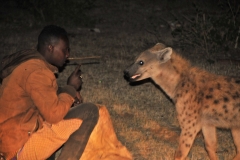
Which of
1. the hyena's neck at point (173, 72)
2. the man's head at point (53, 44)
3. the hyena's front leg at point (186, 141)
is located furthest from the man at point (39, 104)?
the hyena's neck at point (173, 72)

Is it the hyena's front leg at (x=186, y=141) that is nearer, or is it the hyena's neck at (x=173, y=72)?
the hyena's front leg at (x=186, y=141)

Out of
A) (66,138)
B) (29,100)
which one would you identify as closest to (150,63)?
(66,138)

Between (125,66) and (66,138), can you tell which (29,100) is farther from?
(125,66)

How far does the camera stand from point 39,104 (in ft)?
6.96

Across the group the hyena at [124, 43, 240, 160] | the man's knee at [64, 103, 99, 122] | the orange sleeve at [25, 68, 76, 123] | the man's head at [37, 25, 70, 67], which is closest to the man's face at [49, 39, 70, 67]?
the man's head at [37, 25, 70, 67]

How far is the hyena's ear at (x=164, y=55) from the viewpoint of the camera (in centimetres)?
333

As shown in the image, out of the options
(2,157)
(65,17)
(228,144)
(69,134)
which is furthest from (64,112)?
(65,17)

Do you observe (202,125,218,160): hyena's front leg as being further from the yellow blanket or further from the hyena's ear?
the yellow blanket

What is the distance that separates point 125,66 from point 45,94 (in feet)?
11.0

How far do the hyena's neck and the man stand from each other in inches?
42.8

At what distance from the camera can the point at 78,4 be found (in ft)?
26.8

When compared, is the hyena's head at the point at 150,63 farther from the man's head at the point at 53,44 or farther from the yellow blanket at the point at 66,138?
the man's head at the point at 53,44

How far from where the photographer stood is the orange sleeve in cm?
211

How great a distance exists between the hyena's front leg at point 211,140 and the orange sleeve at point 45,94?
1.39 m
